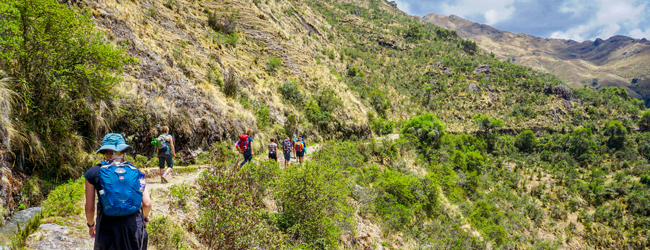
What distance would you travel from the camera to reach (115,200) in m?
2.66

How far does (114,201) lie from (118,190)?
10 cm

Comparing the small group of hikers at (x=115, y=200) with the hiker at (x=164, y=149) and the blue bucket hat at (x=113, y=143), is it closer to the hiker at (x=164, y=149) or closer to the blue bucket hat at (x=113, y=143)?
the blue bucket hat at (x=113, y=143)

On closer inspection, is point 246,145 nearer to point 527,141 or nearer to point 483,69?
point 527,141

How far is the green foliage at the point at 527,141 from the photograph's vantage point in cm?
7094

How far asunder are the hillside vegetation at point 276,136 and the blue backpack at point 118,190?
1961mm

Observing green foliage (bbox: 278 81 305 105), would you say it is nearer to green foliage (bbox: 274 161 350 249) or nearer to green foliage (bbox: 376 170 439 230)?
green foliage (bbox: 376 170 439 230)

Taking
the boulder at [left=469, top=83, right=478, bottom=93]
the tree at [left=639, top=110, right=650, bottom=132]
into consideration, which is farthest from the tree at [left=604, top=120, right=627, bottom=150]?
the boulder at [left=469, top=83, right=478, bottom=93]

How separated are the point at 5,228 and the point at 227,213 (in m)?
3.55

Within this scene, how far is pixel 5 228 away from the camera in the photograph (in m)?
4.46

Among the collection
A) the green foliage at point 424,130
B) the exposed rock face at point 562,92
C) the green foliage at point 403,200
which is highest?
the exposed rock face at point 562,92

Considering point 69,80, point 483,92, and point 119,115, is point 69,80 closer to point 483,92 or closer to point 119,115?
point 119,115

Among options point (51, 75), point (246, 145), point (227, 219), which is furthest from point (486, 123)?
point (51, 75)

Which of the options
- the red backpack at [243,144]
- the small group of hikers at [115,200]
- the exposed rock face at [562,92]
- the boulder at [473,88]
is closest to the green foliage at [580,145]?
the exposed rock face at [562,92]

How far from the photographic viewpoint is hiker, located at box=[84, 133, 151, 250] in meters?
2.68
